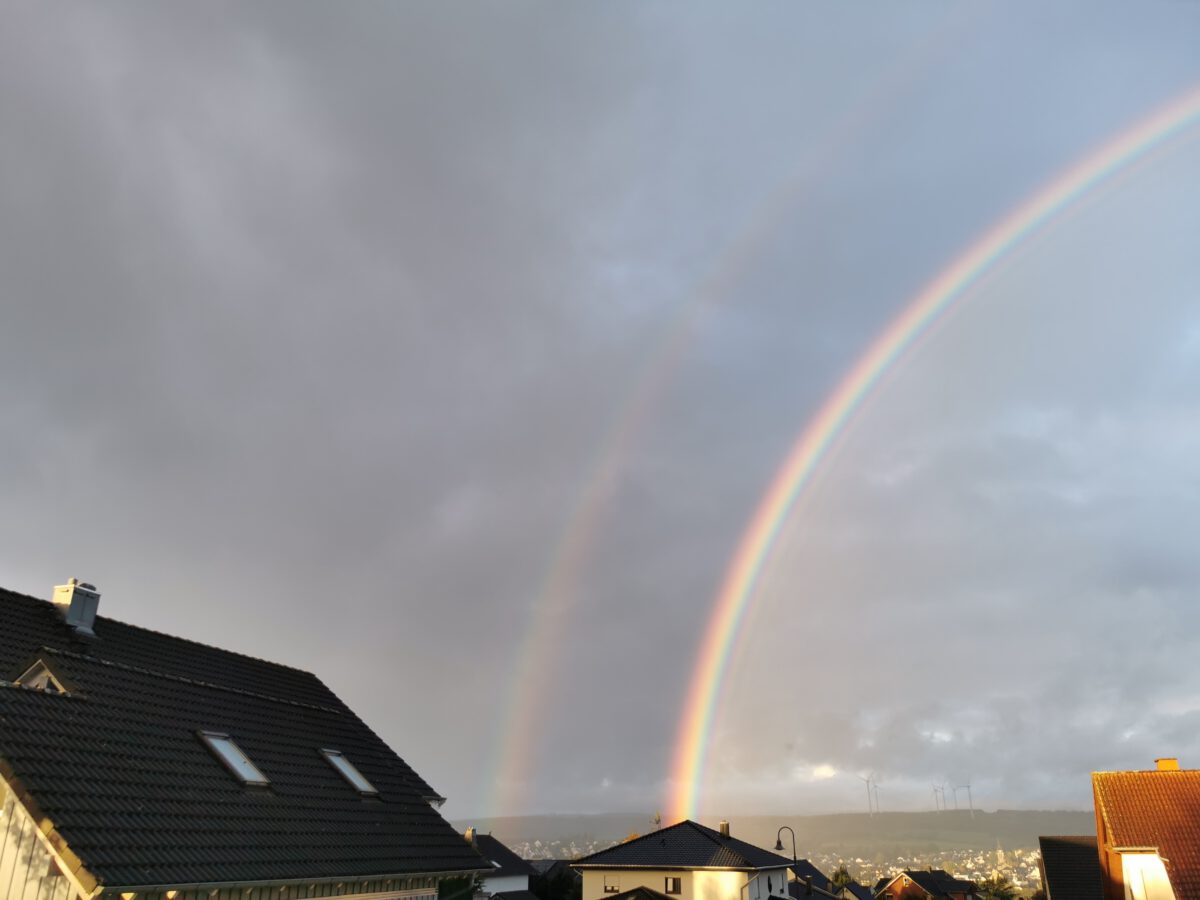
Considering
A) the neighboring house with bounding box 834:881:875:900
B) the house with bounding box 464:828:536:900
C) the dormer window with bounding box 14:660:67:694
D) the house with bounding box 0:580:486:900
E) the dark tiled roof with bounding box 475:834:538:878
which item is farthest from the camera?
the neighboring house with bounding box 834:881:875:900

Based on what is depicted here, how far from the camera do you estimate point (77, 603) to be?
17.0m

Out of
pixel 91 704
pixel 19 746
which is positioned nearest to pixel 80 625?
pixel 91 704

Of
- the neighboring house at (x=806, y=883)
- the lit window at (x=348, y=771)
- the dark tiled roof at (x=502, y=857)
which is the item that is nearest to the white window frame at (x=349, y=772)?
the lit window at (x=348, y=771)

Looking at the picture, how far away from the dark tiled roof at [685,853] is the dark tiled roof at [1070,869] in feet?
54.9

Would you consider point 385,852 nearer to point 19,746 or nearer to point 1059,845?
point 19,746

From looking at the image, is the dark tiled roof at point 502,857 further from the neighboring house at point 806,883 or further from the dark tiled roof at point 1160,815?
the dark tiled roof at point 1160,815

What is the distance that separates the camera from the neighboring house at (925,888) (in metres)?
87.1

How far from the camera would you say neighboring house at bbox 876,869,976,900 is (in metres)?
87.1

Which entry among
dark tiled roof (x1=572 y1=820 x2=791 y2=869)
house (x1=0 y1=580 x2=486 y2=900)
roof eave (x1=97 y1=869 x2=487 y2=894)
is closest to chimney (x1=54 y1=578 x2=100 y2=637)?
house (x1=0 y1=580 x2=486 y2=900)

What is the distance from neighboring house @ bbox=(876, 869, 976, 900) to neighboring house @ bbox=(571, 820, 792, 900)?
43.8 metres

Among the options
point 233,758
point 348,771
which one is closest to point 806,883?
point 348,771

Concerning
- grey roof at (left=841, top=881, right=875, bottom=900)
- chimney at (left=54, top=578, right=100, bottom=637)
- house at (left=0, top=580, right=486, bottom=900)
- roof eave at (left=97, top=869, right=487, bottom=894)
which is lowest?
roof eave at (left=97, top=869, right=487, bottom=894)

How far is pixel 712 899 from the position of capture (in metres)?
48.4

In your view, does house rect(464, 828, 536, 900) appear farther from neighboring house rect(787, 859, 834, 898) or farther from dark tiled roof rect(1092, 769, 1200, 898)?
dark tiled roof rect(1092, 769, 1200, 898)
